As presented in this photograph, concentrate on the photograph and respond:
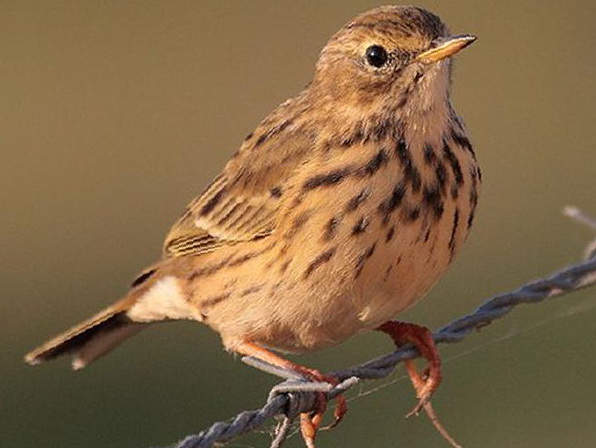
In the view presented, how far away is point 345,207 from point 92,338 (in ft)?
5.40

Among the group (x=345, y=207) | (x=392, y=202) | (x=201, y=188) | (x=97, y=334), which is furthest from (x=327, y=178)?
(x=201, y=188)

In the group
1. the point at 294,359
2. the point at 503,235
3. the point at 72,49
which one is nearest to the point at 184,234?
the point at 294,359

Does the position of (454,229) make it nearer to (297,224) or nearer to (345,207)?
(345,207)

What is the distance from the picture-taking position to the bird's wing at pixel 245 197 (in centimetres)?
769

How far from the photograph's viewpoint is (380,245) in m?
7.34

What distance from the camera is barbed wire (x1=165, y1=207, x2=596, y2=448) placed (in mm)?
6297

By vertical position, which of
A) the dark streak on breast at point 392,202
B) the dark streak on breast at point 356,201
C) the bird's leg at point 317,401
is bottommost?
the bird's leg at point 317,401

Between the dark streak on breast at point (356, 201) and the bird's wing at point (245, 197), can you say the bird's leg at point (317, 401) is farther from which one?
the dark streak on breast at point (356, 201)

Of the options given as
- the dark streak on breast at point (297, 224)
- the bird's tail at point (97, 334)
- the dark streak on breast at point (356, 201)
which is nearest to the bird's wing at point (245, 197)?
the dark streak on breast at point (297, 224)

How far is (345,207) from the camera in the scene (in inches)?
290

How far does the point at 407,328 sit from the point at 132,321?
127 cm

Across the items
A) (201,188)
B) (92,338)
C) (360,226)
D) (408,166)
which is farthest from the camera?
(201,188)

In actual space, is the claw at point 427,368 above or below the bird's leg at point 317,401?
below

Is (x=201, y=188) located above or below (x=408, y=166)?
below
